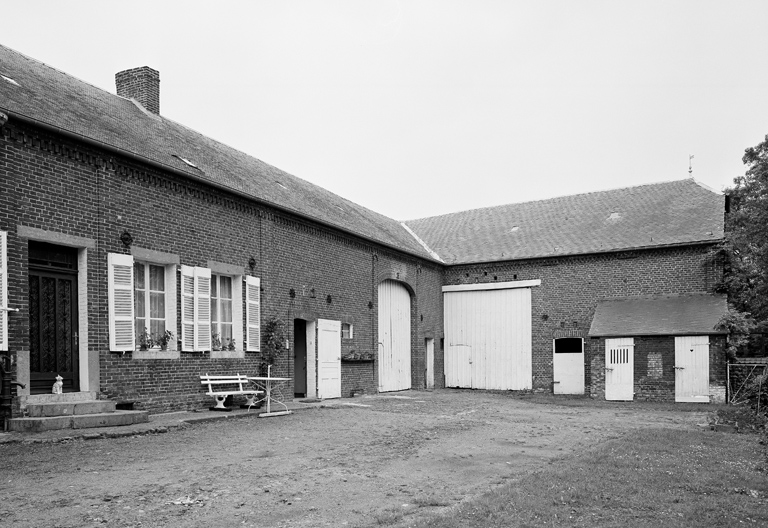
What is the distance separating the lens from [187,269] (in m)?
13.0

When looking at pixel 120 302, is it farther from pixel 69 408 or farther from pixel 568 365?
pixel 568 365

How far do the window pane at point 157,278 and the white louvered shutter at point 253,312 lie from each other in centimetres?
227

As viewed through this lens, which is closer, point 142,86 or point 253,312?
point 253,312

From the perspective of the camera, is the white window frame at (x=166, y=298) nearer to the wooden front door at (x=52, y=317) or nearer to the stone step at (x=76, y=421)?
the wooden front door at (x=52, y=317)

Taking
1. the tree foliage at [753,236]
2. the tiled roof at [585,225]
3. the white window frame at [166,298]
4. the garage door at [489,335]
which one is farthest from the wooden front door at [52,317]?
the tree foliage at [753,236]

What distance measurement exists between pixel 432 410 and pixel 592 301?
368 inches

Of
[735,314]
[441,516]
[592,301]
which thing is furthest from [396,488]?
[592,301]

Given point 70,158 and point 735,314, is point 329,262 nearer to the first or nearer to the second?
point 70,158

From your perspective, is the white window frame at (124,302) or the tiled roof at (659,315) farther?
the tiled roof at (659,315)

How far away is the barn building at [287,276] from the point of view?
10523 millimetres

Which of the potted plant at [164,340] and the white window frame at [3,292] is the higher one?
the white window frame at [3,292]

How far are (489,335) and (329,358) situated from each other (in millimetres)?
8297

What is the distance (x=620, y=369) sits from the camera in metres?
19.5

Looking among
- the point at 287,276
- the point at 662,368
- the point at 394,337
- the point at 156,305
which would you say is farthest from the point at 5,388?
the point at 662,368
